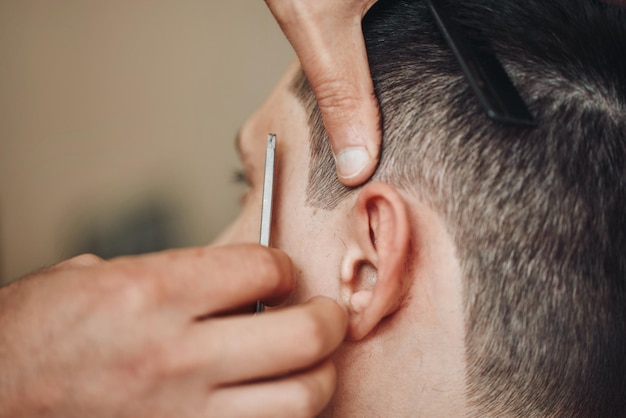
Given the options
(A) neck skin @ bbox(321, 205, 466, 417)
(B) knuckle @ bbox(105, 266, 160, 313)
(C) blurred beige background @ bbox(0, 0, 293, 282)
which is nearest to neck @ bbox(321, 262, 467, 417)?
(A) neck skin @ bbox(321, 205, 466, 417)

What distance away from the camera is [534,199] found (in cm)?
71

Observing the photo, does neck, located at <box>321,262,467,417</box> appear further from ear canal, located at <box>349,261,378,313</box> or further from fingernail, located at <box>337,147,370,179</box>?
fingernail, located at <box>337,147,370,179</box>

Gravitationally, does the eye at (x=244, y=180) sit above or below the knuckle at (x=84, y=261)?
below

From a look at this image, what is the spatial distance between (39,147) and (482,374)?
1898 mm

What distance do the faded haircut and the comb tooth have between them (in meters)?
0.04

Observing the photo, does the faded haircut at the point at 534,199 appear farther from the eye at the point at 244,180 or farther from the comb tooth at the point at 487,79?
the eye at the point at 244,180

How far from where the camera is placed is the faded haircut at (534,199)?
71 centimetres

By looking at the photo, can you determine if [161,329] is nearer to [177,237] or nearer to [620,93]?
[620,93]

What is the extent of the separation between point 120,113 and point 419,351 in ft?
5.71

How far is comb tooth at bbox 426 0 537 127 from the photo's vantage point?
0.63m

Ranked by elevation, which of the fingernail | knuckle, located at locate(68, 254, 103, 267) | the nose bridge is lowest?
the nose bridge

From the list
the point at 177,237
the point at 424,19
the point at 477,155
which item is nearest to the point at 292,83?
the point at 424,19

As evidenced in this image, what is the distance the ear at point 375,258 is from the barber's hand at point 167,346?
4.1 inches

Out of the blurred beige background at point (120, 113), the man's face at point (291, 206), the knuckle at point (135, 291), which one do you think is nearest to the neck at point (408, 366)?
the man's face at point (291, 206)
